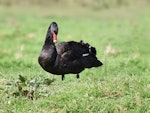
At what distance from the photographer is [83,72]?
13781 mm

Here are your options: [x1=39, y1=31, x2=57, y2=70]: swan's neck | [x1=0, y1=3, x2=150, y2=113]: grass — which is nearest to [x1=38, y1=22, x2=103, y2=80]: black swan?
[x1=39, y1=31, x2=57, y2=70]: swan's neck

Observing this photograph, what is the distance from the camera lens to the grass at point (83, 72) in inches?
344

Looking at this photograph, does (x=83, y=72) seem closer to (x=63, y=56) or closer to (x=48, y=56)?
(x=63, y=56)

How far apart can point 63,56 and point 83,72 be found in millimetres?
2632

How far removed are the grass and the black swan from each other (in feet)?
0.85

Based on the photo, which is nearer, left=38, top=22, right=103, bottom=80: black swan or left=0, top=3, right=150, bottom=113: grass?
left=0, top=3, right=150, bottom=113: grass

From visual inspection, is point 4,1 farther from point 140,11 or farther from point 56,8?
point 140,11

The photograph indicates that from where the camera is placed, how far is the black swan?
1089cm

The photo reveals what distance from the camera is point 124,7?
3847 centimetres

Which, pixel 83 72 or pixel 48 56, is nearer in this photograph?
pixel 48 56

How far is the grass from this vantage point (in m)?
8.73

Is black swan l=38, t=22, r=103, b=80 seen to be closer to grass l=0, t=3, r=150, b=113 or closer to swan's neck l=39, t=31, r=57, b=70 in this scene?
swan's neck l=39, t=31, r=57, b=70

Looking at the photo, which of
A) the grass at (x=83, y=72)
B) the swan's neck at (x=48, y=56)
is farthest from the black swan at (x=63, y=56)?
the grass at (x=83, y=72)

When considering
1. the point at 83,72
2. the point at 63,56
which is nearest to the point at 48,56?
the point at 63,56
